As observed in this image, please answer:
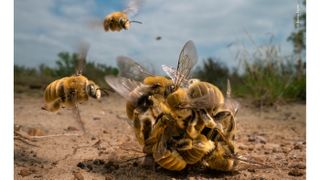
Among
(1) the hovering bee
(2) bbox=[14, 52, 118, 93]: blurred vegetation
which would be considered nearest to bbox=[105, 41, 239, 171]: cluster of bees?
(1) the hovering bee

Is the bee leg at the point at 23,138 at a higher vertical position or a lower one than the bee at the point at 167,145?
lower

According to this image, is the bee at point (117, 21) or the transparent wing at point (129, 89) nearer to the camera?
the transparent wing at point (129, 89)

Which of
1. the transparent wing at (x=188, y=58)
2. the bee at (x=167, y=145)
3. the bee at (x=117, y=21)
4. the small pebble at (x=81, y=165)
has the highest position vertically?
the bee at (x=117, y=21)

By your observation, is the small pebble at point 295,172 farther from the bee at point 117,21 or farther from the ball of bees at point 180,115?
the bee at point 117,21

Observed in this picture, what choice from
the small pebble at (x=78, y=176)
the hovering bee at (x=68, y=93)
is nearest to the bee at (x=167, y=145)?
the small pebble at (x=78, y=176)
